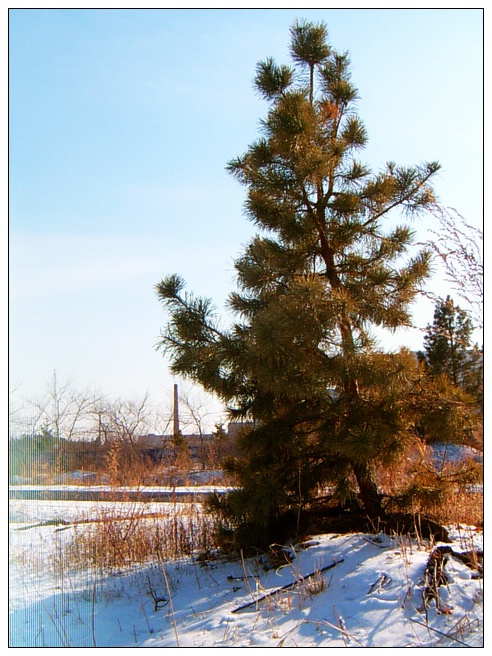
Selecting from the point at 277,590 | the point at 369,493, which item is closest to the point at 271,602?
the point at 277,590

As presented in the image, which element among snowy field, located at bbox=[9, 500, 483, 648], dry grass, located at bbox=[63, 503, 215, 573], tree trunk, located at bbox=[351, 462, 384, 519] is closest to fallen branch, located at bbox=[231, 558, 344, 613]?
snowy field, located at bbox=[9, 500, 483, 648]

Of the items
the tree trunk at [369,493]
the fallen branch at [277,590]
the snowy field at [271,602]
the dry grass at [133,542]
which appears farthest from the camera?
the dry grass at [133,542]

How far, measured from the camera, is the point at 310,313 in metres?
4.25

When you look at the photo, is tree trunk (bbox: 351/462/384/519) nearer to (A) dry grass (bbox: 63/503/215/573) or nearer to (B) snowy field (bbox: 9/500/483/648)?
(B) snowy field (bbox: 9/500/483/648)

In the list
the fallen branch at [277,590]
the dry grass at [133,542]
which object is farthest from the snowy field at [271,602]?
the dry grass at [133,542]

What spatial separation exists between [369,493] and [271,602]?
1550 millimetres

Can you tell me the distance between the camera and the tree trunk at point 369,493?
4.87 m

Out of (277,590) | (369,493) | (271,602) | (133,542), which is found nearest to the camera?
(271,602)

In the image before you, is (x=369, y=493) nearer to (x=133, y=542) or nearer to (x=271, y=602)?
(x=271, y=602)

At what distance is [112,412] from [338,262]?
7.89 meters

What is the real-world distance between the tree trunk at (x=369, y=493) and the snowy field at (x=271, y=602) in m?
0.35

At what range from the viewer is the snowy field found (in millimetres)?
3197

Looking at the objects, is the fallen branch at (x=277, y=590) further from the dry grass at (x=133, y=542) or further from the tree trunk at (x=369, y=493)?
the dry grass at (x=133, y=542)
